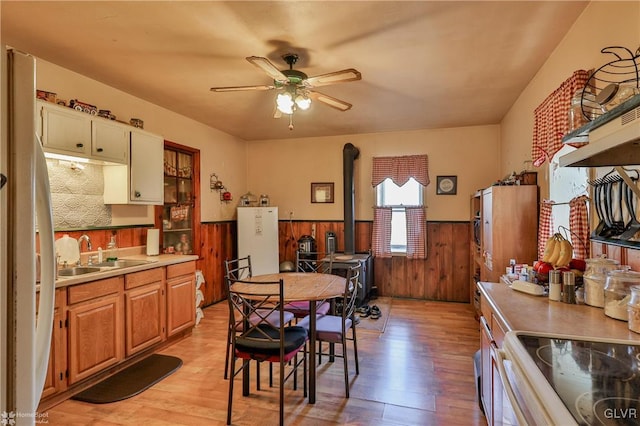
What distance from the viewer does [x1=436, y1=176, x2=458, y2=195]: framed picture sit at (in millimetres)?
4789

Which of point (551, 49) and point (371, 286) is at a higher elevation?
point (551, 49)

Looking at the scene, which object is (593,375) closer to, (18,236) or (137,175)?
(18,236)

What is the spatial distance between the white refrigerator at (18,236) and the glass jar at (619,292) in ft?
6.63

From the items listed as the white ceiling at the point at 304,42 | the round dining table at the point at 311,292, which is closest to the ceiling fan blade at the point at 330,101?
the white ceiling at the point at 304,42

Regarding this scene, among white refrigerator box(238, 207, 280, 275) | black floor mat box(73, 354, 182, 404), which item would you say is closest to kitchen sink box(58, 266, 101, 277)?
black floor mat box(73, 354, 182, 404)

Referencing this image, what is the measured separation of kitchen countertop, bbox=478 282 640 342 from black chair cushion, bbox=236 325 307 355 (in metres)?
1.19

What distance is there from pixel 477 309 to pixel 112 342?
3770mm

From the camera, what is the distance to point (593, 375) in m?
0.90

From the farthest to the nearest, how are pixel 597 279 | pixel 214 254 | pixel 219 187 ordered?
pixel 219 187, pixel 214 254, pixel 597 279

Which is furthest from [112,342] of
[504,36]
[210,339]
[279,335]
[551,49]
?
[551,49]

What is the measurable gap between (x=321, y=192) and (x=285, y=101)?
2839 mm

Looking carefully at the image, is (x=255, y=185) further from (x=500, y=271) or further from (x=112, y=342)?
(x=500, y=271)

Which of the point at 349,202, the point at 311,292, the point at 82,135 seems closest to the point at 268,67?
the point at 311,292

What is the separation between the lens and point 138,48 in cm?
244
